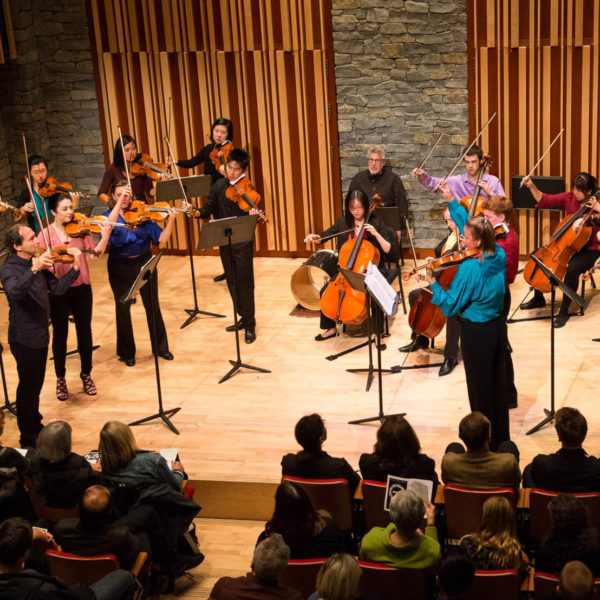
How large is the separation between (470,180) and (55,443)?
4.82m

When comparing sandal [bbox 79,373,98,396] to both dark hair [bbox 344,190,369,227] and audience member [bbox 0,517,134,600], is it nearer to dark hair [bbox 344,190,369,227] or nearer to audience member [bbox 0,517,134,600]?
dark hair [bbox 344,190,369,227]

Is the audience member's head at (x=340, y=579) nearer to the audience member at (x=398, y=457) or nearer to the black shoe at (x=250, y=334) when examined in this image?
Result: the audience member at (x=398, y=457)

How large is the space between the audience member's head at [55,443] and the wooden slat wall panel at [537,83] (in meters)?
5.65

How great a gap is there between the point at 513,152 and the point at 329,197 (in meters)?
1.83

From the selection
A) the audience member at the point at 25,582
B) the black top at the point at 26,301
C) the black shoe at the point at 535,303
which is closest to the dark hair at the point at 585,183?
the black shoe at the point at 535,303

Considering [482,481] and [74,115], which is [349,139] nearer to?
[74,115]

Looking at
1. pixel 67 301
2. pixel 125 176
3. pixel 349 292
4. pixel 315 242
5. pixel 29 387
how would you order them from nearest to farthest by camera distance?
1. pixel 29 387
2. pixel 67 301
3. pixel 349 292
4. pixel 315 242
5. pixel 125 176

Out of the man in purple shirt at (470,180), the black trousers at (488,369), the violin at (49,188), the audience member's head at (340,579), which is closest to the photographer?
the audience member's head at (340,579)

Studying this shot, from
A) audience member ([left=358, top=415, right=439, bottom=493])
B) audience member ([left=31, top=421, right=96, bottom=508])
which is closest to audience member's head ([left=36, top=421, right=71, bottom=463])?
Answer: audience member ([left=31, top=421, right=96, bottom=508])

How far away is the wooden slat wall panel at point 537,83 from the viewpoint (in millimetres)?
8602

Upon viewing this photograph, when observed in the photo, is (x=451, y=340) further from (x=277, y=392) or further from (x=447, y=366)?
(x=277, y=392)

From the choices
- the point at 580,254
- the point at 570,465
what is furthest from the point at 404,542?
the point at 580,254

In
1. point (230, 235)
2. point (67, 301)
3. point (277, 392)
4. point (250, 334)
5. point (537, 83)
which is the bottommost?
point (277, 392)

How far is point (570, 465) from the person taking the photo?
175 inches
